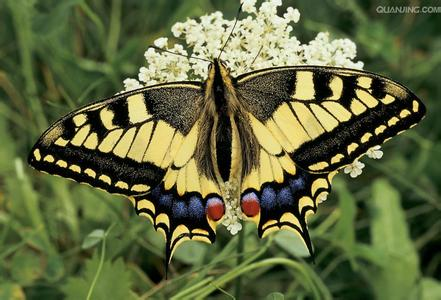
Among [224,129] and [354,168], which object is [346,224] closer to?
[354,168]

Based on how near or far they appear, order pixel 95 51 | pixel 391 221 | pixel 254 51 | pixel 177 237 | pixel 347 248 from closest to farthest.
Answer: pixel 177 237, pixel 254 51, pixel 347 248, pixel 391 221, pixel 95 51

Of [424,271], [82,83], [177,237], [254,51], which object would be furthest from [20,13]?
[424,271]

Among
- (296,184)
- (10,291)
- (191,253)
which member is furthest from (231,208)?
(10,291)

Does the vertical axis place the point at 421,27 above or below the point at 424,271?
above

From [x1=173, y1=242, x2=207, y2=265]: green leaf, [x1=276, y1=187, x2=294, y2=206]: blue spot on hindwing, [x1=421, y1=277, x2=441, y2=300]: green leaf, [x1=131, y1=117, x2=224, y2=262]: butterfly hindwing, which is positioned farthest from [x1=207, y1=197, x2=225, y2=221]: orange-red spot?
[x1=421, y1=277, x2=441, y2=300]: green leaf

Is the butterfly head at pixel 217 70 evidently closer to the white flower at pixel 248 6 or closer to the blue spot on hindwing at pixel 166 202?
the white flower at pixel 248 6

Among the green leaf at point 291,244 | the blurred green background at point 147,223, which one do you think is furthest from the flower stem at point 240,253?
the green leaf at point 291,244

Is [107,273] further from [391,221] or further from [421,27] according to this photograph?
[421,27]
